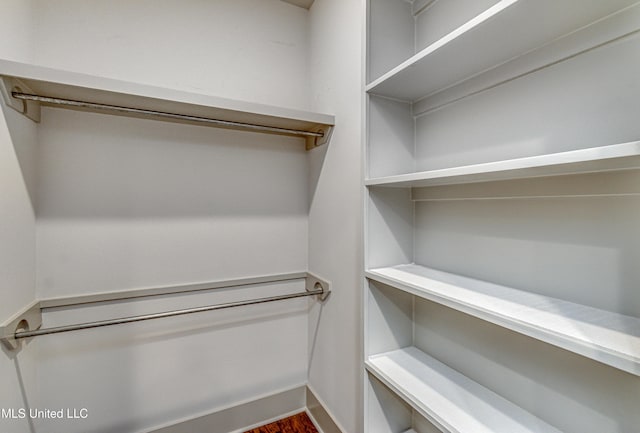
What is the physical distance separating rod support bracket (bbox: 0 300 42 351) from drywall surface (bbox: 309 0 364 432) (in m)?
1.30

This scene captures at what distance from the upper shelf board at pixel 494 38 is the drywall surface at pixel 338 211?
348 millimetres

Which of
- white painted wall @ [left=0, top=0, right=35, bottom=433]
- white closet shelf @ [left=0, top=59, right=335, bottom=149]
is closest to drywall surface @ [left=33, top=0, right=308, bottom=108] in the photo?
white painted wall @ [left=0, top=0, right=35, bottom=433]

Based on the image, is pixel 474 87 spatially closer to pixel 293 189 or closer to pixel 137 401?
pixel 293 189

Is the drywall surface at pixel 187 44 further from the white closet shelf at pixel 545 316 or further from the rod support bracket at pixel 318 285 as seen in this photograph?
the white closet shelf at pixel 545 316

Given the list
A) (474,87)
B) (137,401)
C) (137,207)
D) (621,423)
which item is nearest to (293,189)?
(137,207)

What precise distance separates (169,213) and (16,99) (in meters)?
0.70

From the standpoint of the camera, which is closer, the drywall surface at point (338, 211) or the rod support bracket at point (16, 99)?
the rod support bracket at point (16, 99)

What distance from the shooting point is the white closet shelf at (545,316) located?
1.46 feet

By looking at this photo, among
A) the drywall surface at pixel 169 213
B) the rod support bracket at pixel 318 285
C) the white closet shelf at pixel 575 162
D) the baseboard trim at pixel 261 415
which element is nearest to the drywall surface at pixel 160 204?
the drywall surface at pixel 169 213

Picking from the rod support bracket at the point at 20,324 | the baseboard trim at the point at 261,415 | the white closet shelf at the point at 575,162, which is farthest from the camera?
the baseboard trim at the point at 261,415

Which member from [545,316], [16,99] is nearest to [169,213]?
[16,99]

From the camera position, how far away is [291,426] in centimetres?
164

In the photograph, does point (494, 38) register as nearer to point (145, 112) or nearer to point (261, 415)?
point (145, 112)

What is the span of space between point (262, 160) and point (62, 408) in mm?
1574
